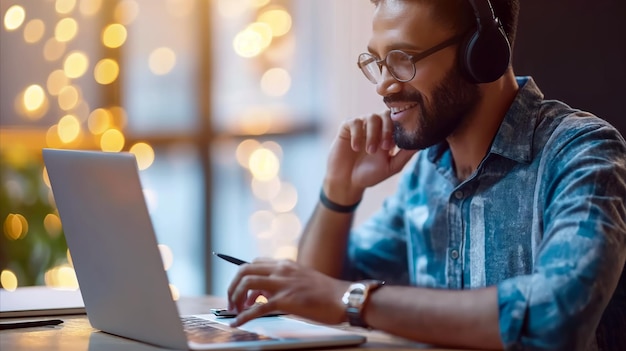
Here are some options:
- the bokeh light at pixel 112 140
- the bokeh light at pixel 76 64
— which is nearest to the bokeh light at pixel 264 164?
the bokeh light at pixel 112 140

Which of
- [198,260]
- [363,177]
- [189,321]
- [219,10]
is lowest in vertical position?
[198,260]

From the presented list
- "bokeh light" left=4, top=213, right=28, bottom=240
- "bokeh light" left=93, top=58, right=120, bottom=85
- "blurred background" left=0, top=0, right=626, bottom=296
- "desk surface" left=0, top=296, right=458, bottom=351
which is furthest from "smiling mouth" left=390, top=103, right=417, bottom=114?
"bokeh light" left=93, top=58, right=120, bottom=85

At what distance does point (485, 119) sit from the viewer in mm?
1440

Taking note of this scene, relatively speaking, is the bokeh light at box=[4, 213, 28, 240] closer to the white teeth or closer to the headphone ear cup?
the white teeth

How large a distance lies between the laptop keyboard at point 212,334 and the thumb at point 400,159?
55 centimetres

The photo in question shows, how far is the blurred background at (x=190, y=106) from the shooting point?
11.2 ft

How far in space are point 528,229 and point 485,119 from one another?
0.69ft

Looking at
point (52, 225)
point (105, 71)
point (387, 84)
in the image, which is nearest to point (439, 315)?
point (387, 84)

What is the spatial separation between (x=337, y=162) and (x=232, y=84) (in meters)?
1.99

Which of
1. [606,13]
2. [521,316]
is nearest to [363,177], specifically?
[606,13]

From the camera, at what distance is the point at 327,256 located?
165 centimetres

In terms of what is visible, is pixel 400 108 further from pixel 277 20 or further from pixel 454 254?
pixel 277 20

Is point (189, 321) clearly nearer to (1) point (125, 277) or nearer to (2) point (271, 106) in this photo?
(1) point (125, 277)

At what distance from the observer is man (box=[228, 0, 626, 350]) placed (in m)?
1.00
